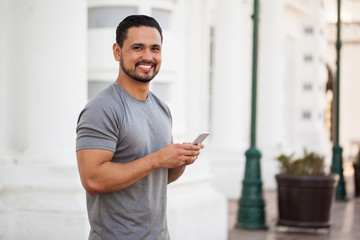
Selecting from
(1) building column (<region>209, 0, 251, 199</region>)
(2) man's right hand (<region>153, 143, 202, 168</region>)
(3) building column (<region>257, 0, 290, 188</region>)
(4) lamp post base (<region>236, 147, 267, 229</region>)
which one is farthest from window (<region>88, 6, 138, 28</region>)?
(3) building column (<region>257, 0, 290, 188</region>)

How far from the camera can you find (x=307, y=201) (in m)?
8.71

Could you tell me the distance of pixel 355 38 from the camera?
90.5 ft

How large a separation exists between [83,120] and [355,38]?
26.5 metres

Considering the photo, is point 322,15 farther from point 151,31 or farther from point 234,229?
point 151,31

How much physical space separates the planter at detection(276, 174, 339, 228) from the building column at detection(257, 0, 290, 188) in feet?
21.7

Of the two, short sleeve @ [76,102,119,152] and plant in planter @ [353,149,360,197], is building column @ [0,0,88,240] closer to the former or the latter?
short sleeve @ [76,102,119,152]

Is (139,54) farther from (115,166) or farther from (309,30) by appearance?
(309,30)

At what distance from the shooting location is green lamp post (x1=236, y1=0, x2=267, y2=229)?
8.99 metres

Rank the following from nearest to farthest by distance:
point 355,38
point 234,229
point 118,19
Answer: point 118,19 → point 234,229 → point 355,38

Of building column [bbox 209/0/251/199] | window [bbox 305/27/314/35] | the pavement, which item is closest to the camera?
the pavement

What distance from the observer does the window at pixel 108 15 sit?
21.9 feet

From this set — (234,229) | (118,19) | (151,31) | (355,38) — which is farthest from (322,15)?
(151,31)

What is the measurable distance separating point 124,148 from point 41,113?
3443 millimetres

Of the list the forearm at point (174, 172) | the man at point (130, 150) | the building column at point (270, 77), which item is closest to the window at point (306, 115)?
the building column at point (270, 77)
